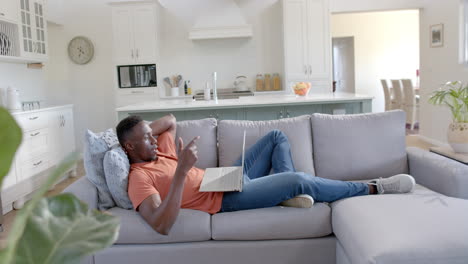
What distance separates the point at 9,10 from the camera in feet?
15.2

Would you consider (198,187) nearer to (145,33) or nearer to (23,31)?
(23,31)

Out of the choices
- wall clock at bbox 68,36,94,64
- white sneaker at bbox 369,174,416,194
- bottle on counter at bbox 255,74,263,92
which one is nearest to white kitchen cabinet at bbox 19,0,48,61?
wall clock at bbox 68,36,94,64

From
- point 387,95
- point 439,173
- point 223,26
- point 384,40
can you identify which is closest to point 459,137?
point 439,173

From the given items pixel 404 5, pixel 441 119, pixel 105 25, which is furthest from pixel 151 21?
pixel 441 119

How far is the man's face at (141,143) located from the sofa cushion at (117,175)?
8 cm

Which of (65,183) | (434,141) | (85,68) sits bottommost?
(65,183)

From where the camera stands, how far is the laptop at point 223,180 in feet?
7.45

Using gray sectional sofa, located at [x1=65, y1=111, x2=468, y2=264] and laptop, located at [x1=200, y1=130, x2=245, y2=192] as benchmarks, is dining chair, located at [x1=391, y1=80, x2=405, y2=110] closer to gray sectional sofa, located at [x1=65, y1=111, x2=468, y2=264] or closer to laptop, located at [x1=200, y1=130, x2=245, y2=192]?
gray sectional sofa, located at [x1=65, y1=111, x2=468, y2=264]

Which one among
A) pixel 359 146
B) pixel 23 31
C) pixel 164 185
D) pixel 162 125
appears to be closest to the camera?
pixel 164 185

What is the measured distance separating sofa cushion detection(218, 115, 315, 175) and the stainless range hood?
3883 millimetres

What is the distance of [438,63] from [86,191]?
215 inches

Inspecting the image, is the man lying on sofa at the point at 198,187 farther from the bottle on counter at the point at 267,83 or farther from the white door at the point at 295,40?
the bottle on counter at the point at 267,83

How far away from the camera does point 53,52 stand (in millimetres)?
6578

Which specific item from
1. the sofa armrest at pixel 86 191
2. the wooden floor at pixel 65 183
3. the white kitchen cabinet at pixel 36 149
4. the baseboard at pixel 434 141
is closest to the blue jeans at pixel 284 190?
the sofa armrest at pixel 86 191
